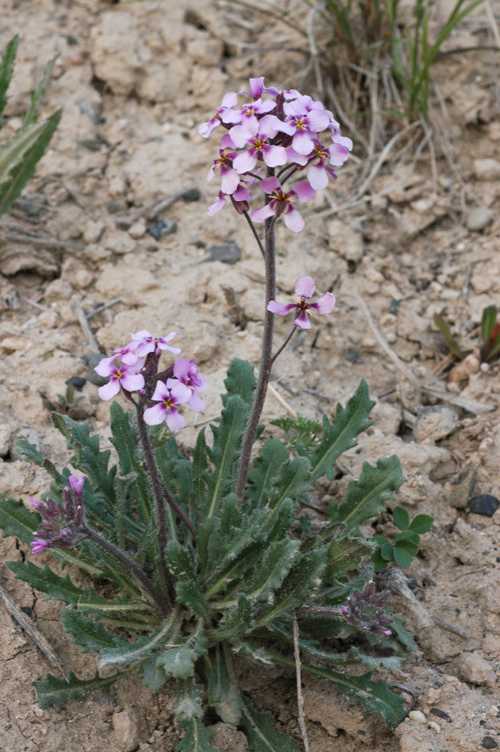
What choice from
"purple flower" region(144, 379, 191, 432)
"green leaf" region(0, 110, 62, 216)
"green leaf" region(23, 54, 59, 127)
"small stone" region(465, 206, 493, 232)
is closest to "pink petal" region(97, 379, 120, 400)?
"purple flower" region(144, 379, 191, 432)

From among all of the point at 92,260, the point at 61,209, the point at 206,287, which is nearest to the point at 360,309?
the point at 206,287

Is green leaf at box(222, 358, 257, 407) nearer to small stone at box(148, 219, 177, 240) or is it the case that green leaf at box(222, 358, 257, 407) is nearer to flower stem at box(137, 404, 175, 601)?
flower stem at box(137, 404, 175, 601)

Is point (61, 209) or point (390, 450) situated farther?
point (61, 209)

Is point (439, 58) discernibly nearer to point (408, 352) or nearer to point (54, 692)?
point (408, 352)

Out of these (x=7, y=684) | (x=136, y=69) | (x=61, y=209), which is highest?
(x=136, y=69)

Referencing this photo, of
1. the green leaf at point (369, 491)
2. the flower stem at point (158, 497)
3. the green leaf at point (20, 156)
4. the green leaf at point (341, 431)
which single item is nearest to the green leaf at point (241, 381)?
the green leaf at point (341, 431)

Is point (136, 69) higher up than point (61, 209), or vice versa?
point (136, 69)

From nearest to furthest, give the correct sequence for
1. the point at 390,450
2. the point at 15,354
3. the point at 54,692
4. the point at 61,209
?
the point at 54,692
the point at 390,450
the point at 15,354
the point at 61,209

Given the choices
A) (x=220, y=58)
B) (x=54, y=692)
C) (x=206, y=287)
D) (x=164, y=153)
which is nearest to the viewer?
(x=54, y=692)
